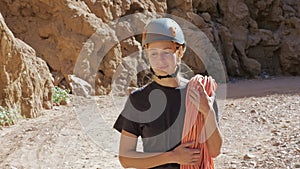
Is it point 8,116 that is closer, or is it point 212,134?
point 212,134

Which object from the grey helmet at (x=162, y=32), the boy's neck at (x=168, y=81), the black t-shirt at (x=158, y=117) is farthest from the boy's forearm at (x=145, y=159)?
the grey helmet at (x=162, y=32)

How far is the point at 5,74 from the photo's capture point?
604 cm

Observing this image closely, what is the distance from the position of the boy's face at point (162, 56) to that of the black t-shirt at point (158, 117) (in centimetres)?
7

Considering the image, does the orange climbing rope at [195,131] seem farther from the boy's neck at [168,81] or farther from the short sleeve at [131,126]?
the short sleeve at [131,126]

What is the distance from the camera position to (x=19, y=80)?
6.37 meters

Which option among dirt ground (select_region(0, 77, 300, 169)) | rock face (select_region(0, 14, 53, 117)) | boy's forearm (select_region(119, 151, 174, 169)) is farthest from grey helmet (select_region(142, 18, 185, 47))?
rock face (select_region(0, 14, 53, 117))

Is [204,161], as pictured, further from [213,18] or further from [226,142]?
[213,18]

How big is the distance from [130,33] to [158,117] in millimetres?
8427

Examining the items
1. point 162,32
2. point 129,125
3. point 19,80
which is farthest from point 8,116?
point 162,32

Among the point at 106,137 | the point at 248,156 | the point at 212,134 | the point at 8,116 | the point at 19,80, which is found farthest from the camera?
the point at 19,80

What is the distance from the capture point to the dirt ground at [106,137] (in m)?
4.24

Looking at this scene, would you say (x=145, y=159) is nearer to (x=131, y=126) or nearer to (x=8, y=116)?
(x=131, y=126)

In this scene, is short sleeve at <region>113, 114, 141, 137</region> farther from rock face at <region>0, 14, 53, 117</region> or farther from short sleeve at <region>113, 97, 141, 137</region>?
rock face at <region>0, 14, 53, 117</region>

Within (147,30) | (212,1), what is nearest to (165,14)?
(212,1)
